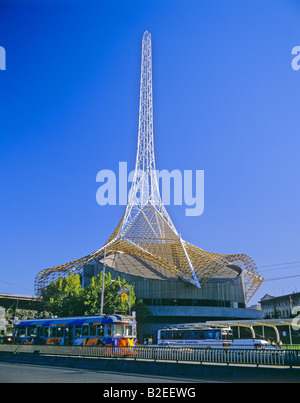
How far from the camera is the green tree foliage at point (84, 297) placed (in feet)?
190

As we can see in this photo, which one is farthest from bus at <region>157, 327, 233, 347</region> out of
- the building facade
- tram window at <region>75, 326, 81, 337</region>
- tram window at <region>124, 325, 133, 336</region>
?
the building facade

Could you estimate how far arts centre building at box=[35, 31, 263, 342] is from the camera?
74.6 metres

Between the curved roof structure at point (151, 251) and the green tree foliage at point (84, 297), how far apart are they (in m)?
9.87

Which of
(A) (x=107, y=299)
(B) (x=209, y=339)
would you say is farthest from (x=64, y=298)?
(B) (x=209, y=339)

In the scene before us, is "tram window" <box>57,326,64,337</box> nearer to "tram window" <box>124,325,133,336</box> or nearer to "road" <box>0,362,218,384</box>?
"tram window" <box>124,325,133,336</box>

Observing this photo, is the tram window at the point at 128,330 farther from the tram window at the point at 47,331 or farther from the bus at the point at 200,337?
the bus at the point at 200,337

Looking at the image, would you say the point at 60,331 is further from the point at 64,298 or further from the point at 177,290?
the point at 177,290

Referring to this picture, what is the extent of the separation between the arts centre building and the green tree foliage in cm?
980

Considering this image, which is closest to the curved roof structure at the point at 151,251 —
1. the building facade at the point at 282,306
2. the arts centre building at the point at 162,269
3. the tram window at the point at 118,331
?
the arts centre building at the point at 162,269

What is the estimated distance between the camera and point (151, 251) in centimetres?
8019

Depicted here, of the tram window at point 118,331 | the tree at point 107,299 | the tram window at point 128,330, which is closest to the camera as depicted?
the tram window at point 118,331

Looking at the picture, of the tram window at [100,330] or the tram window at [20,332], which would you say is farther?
the tram window at [20,332]
